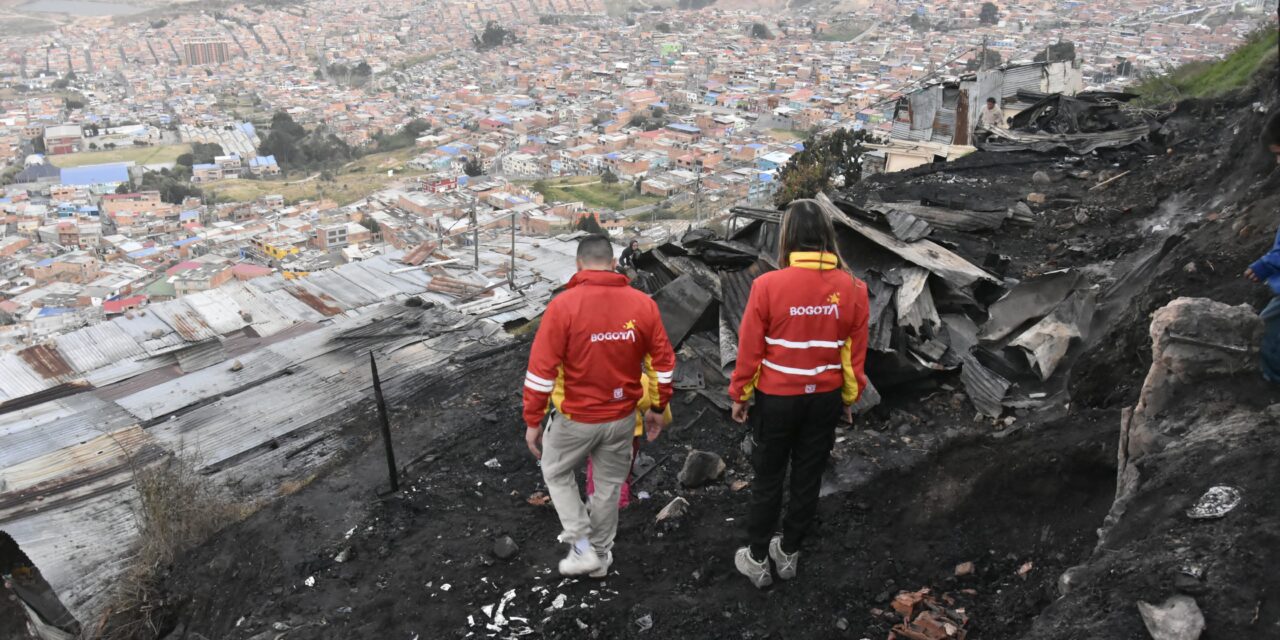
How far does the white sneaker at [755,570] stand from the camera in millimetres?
3086

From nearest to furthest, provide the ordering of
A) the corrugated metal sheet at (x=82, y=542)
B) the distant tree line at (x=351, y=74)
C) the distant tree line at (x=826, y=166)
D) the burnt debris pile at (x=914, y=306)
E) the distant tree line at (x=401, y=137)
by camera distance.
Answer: the burnt debris pile at (x=914, y=306), the corrugated metal sheet at (x=82, y=542), the distant tree line at (x=826, y=166), the distant tree line at (x=401, y=137), the distant tree line at (x=351, y=74)

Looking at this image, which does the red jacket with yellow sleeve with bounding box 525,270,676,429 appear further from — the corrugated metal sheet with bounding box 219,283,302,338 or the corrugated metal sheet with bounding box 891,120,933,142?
the corrugated metal sheet with bounding box 891,120,933,142

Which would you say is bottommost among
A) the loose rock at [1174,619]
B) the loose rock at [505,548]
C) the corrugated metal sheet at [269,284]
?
the corrugated metal sheet at [269,284]

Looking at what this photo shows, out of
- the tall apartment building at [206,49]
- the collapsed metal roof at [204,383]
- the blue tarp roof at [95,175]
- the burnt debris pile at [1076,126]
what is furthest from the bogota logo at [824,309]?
the tall apartment building at [206,49]

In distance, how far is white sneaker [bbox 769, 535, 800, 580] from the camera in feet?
10.2

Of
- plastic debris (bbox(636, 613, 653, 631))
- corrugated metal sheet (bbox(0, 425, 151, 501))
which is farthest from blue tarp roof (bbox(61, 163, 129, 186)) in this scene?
plastic debris (bbox(636, 613, 653, 631))

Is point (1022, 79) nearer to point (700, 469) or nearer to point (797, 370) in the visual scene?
point (700, 469)

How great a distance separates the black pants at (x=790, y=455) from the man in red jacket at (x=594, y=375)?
1.44 ft

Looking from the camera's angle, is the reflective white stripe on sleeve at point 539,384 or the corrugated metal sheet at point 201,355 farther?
the corrugated metal sheet at point 201,355

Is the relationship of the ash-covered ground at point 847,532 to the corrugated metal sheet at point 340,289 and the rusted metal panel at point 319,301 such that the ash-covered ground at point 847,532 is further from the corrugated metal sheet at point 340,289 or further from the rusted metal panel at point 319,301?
the corrugated metal sheet at point 340,289

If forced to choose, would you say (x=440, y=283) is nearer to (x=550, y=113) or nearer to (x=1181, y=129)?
(x=1181, y=129)

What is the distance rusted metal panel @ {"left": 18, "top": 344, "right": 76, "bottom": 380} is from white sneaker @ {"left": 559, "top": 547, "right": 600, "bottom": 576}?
21.0 feet

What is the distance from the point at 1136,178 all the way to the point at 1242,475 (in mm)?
6800

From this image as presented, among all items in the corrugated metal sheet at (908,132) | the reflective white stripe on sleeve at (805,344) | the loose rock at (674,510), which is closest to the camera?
the reflective white stripe on sleeve at (805,344)
